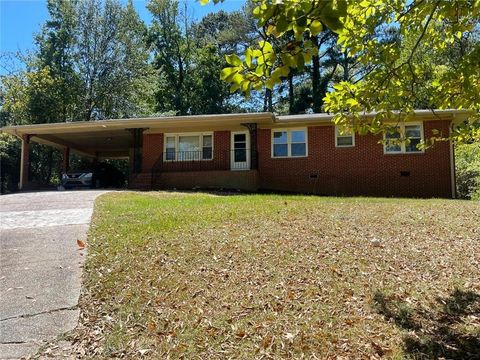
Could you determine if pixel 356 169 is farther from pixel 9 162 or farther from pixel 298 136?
pixel 9 162

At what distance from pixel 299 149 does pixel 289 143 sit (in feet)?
1.64

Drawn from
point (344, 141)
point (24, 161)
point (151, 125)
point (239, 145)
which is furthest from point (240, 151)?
point (24, 161)

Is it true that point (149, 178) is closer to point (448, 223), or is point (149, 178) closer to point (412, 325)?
point (448, 223)

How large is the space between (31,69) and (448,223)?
31293 mm

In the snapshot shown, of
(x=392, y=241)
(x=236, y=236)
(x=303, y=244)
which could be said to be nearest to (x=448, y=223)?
(x=392, y=241)

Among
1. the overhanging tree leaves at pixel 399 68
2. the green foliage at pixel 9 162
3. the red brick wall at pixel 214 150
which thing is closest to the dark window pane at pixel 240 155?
the red brick wall at pixel 214 150

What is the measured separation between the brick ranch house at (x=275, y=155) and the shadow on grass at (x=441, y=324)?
12.0 meters

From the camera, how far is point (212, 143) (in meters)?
18.5

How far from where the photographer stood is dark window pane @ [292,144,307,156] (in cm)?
1728

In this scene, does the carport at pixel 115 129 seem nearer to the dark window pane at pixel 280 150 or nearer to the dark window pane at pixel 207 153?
the dark window pane at pixel 207 153

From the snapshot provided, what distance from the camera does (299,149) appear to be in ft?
57.0

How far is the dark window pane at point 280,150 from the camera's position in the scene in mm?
17516

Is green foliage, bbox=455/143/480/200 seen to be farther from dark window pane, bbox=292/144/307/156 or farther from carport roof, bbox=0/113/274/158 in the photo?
carport roof, bbox=0/113/274/158

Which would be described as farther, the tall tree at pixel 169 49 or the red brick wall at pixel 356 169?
the tall tree at pixel 169 49
